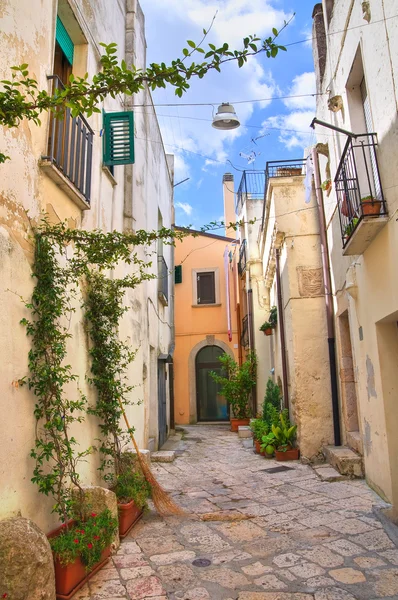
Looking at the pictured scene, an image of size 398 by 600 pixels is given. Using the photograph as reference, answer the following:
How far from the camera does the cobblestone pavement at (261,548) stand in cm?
348

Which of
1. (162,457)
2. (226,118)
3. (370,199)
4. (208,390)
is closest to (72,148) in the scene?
(370,199)

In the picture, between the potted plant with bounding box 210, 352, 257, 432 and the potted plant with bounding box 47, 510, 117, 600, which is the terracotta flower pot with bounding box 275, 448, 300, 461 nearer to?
the potted plant with bounding box 47, 510, 117, 600

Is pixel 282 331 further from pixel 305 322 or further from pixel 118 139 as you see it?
pixel 118 139

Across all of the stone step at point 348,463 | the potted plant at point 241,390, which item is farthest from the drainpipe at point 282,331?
the potted plant at point 241,390

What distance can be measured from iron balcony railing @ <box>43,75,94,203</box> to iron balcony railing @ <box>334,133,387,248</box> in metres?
2.95

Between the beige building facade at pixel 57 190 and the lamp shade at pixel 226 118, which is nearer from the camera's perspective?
the beige building facade at pixel 57 190

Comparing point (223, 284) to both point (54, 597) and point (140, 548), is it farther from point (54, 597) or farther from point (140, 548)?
point (54, 597)

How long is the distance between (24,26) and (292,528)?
5410 mm

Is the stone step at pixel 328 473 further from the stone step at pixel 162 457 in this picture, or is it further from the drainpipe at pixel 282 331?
the stone step at pixel 162 457

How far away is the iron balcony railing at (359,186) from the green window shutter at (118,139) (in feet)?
9.65

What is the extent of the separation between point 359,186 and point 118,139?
3435 millimetres

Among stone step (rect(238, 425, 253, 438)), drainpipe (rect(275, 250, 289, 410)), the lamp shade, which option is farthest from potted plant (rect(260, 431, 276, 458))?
the lamp shade

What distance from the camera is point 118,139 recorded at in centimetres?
664

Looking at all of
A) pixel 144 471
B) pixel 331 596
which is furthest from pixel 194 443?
pixel 331 596
